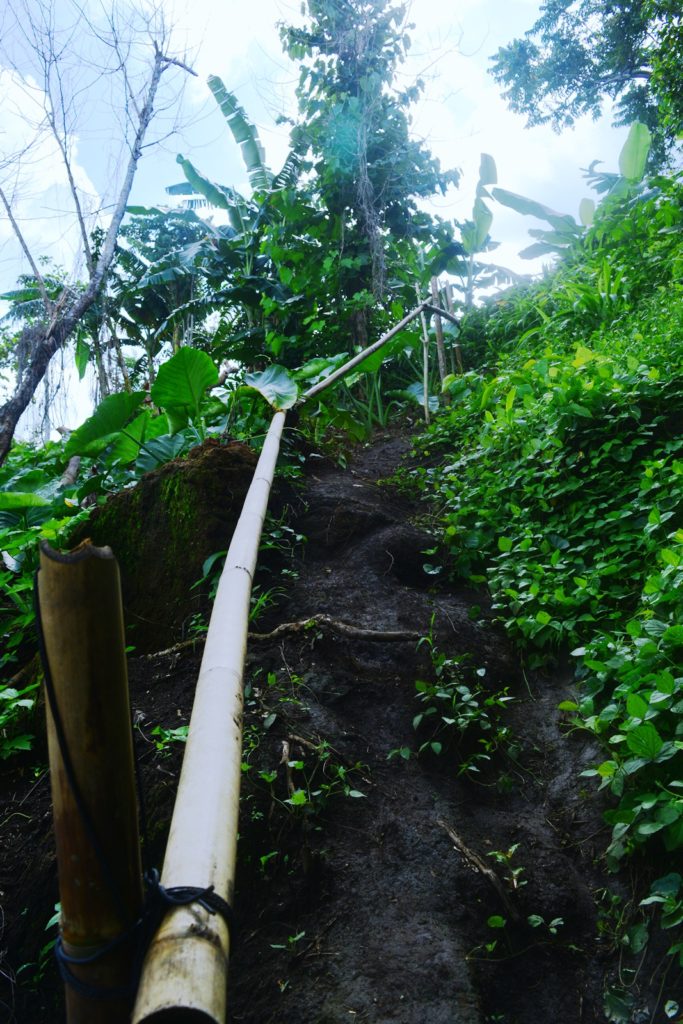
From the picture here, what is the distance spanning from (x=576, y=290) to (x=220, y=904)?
20.1 ft

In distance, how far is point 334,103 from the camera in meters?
8.48

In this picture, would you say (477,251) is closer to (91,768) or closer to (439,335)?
(439,335)

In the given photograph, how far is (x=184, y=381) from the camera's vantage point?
14.4 ft

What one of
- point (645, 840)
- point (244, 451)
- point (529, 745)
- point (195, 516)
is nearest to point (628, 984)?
point (645, 840)

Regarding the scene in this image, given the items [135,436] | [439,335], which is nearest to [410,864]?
[135,436]

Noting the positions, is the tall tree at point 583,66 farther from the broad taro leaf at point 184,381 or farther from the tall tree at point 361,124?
the broad taro leaf at point 184,381

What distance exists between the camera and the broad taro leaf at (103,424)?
4324 millimetres

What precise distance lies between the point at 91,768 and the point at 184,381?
3781 millimetres

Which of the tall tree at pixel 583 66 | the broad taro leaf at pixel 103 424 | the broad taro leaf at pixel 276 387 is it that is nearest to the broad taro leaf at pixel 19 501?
the broad taro leaf at pixel 103 424

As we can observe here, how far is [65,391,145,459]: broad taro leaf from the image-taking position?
14.2 feet

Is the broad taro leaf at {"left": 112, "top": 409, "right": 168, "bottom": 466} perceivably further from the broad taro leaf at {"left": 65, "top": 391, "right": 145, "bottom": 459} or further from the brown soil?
the brown soil

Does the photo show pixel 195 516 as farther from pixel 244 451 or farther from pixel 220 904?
pixel 220 904

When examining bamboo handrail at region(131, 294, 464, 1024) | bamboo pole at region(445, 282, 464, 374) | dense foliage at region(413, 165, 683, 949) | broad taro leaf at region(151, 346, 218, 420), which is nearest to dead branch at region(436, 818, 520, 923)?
dense foliage at region(413, 165, 683, 949)

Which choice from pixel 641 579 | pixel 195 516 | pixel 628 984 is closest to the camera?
pixel 628 984
